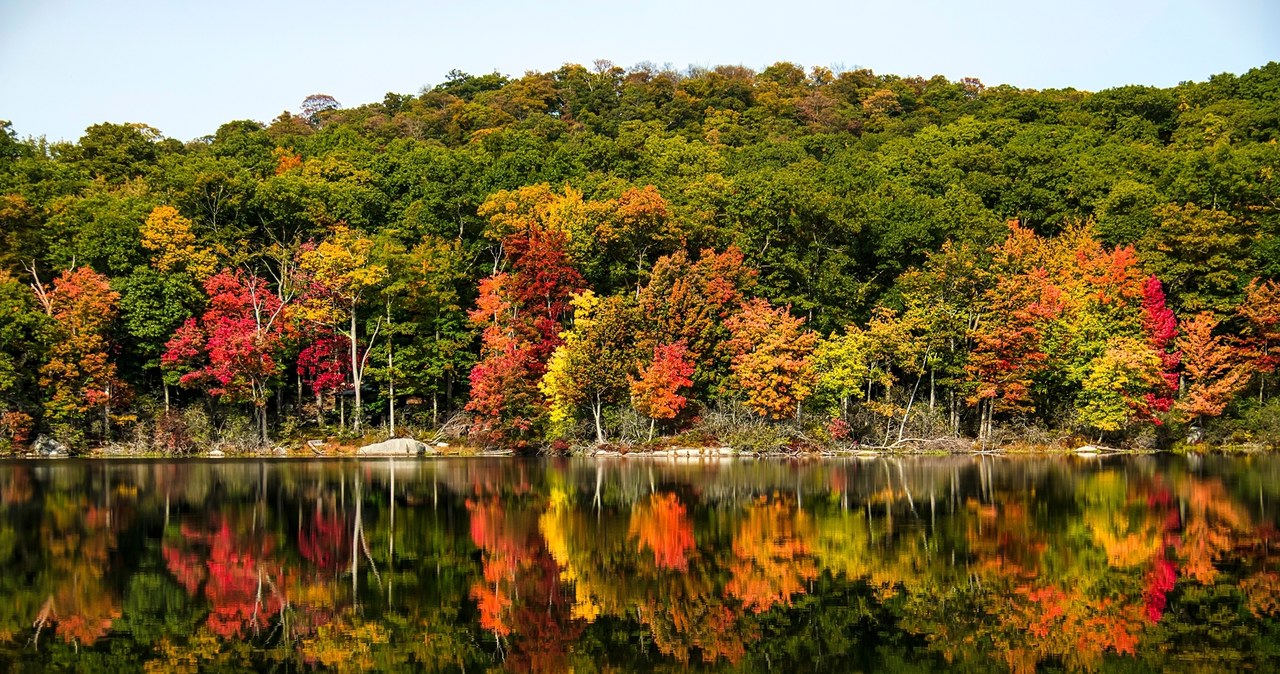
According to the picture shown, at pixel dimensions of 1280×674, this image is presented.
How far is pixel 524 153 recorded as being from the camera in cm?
6794

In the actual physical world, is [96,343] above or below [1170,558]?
above

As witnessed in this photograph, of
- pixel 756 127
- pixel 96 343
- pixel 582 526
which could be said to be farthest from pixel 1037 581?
pixel 756 127

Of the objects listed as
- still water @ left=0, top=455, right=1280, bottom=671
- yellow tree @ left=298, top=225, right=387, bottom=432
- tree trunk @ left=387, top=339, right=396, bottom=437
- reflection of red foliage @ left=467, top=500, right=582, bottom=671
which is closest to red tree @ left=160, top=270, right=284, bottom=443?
yellow tree @ left=298, top=225, right=387, bottom=432

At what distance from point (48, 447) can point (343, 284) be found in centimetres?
1484

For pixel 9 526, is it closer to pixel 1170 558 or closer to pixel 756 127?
pixel 1170 558

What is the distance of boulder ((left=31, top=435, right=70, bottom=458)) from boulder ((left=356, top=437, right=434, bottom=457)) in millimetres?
12934

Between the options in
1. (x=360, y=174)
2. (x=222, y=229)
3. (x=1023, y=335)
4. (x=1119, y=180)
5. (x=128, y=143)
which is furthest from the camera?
(x=128, y=143)

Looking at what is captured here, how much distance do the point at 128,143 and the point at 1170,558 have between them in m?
73.4

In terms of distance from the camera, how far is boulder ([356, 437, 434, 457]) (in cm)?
5000

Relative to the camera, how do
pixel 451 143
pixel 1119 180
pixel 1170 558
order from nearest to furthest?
1. pixel 1170 558
2. pixel 1119 180
3. pixel 451 143

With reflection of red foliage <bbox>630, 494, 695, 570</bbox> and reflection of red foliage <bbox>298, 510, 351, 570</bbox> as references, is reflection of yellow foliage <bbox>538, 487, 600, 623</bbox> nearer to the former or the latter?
reflection of red foliage <bbox>630, 494, 695, 570</bbox>

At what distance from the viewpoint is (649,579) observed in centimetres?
1684

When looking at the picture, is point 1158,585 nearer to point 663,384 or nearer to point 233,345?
point 663,384

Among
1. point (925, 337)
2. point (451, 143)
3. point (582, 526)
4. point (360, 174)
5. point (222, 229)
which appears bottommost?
point (582, 526)
